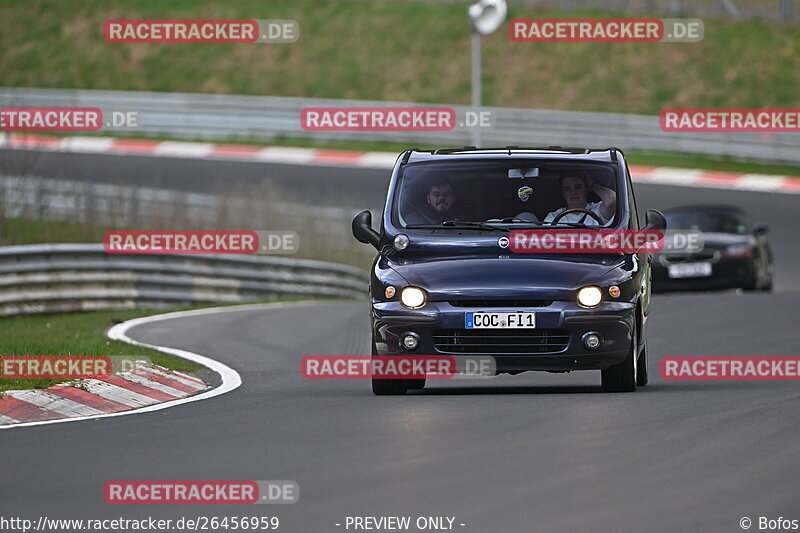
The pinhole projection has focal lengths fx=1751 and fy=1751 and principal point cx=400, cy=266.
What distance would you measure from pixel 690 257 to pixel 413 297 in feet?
42.7

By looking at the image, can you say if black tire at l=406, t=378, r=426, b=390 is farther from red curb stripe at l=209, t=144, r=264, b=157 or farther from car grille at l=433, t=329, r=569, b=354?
red curb stripe at l=209, t=144, r=264, b=157

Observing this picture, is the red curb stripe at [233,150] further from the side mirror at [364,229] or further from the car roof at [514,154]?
the side mirror at [364,229]

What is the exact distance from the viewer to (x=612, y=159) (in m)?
12.9

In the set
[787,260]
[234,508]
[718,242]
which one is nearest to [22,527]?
[234,508]

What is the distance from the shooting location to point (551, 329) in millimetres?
11523

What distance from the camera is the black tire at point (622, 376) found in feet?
39.1

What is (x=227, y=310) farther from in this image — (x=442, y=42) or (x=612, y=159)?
(x=442, y=42)

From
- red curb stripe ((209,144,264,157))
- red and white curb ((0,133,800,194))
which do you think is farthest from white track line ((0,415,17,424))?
red curb stripe ((209,144,264,157))

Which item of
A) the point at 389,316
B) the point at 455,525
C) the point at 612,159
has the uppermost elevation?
the point at 612,159

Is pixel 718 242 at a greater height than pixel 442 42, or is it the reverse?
pixel 442 42

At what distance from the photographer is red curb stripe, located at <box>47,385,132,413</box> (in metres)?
11.7

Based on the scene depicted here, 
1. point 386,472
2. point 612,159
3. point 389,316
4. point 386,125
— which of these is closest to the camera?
point 386,472

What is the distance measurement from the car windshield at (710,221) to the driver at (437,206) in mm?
12555

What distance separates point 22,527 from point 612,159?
6710 mm
